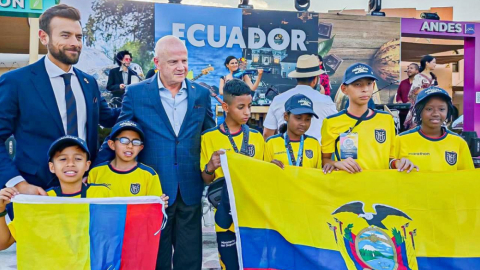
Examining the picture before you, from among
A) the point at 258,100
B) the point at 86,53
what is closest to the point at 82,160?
the point at 86,53

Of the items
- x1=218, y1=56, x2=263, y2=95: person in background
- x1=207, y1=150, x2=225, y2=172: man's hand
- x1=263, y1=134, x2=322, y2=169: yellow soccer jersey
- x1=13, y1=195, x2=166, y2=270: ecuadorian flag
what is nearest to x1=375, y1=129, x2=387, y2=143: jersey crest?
x1=263, y1=134, x2=322, y2=169: yellow soccer jersey

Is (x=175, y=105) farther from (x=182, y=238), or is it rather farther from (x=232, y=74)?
(x=232, y=74)

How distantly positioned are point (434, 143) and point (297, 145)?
1021 millimetres

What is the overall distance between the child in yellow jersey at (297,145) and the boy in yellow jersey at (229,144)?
0.12 meters

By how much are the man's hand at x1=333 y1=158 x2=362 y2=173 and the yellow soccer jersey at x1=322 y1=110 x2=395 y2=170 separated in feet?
0.41

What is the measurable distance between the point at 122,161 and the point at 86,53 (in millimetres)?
6647

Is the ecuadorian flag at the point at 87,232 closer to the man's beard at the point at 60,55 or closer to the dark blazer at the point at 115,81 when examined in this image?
the man's beard at the point at 60,55

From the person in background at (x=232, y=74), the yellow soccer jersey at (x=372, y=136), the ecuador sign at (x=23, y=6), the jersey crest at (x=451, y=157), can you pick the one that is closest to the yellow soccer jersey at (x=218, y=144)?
the yellow soccer jersey at (x=372, y=136)

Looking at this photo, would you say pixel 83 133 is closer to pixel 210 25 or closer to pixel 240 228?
pixel 240 228

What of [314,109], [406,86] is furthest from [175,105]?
[406,86]

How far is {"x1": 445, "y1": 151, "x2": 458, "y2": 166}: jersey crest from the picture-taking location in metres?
3.18

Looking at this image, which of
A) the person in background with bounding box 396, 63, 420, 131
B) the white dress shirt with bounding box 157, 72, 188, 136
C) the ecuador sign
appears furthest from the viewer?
the person in background with bounding box 396, 63, 420, 131

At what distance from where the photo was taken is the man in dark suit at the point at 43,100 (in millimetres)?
2807

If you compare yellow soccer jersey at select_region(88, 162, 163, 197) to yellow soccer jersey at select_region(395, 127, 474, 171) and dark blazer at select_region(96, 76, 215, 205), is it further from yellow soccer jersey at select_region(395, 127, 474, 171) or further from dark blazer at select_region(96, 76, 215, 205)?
yellow soccer jersey at select_region(395, 127, 474, 171)
